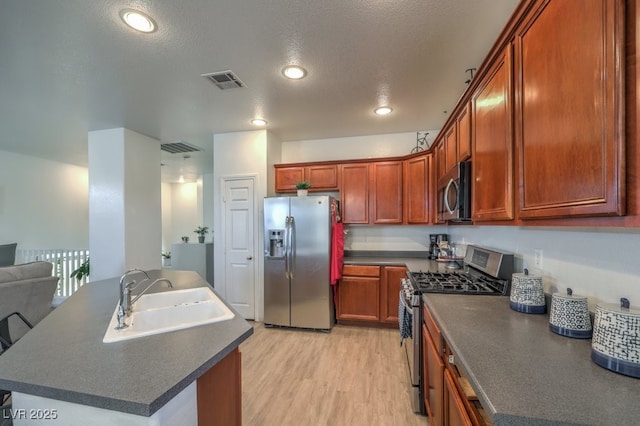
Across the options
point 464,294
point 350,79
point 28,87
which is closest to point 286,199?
point 350,79

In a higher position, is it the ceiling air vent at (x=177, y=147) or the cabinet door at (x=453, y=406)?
the ceiling air vent at (x=177, y=147)

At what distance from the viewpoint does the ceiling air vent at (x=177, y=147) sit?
4534mm

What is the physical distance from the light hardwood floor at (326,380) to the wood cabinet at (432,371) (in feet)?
1.07

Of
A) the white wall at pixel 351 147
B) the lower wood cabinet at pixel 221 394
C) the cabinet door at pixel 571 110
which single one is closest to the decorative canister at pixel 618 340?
the cabinet door at pixel 571 110

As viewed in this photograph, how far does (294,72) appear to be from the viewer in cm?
235

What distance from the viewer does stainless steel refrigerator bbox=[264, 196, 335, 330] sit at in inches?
137

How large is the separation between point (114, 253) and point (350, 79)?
370 centimetres

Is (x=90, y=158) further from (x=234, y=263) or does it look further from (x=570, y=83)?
(x=570, y=83)

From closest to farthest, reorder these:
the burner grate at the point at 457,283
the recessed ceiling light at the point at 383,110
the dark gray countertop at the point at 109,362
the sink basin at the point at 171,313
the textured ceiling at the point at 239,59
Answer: the dark gray countertop at the point at 109,362 < the sink basin at the point at 171,313 < the textured ceiling at the point at 239,59 < the burner grate at the point at 457,283 < the recessed ceiling light at the point at 383,110

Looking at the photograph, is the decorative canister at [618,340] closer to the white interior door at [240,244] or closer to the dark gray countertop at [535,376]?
the dark gray countertop at [535,376]

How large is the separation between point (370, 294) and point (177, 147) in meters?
3.94

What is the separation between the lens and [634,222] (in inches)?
27.0

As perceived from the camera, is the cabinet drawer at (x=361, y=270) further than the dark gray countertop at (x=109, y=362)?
Yes

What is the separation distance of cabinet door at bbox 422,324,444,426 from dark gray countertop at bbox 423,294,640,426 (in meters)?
0.33
